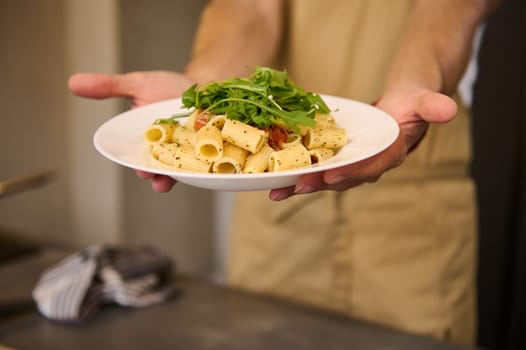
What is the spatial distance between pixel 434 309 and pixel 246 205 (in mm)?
408

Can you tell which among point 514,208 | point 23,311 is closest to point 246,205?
Answer: point 23,311

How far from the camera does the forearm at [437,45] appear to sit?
2.88ft

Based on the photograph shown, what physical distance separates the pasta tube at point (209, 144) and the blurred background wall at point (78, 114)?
4.40 ft

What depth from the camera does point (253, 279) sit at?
137cm

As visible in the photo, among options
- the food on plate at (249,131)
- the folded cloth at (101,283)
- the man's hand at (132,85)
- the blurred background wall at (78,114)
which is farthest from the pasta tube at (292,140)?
the blurred background wall at (78,114)

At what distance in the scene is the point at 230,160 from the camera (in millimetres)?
710

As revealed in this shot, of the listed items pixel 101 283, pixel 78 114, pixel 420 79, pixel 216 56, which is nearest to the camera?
pixel 420 79

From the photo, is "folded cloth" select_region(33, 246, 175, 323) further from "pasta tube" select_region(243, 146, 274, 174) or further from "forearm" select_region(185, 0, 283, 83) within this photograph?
"pasta tube" select_region(243, 146, 274, 174)

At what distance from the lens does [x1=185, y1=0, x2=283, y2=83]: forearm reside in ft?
3.45

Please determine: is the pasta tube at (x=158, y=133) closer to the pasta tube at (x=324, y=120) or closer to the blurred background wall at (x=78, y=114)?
the pasta tube at (x=324, y=120)

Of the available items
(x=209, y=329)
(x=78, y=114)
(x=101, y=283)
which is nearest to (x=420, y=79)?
(x=209, y=329)

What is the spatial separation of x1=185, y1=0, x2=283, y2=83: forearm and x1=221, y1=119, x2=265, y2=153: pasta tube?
285mm

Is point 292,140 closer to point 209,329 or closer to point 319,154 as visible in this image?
point 319,154

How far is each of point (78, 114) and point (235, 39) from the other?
3.79 feet
